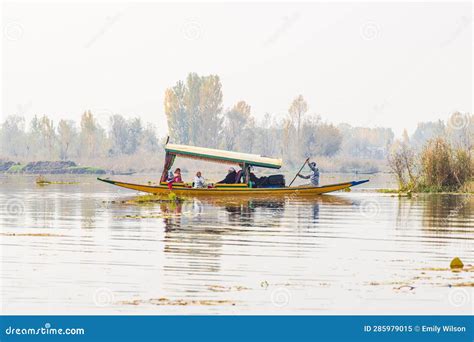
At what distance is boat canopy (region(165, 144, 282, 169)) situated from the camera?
1527 inches

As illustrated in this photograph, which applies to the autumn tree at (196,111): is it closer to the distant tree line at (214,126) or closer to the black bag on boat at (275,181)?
the distant tree line at (214,126)

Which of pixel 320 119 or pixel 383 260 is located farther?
pixel 320 119

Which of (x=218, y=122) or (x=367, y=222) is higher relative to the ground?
(x=218, y=122)

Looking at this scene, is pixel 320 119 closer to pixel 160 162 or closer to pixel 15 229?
pixel 160 162

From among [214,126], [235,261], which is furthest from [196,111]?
[235,261]

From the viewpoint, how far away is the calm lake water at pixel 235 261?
14304 millimetres

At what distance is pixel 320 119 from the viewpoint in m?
122

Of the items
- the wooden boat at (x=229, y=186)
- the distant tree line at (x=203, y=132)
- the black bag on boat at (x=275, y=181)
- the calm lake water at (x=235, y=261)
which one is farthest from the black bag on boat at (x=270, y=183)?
the distant tree line at (x=203, y=132)

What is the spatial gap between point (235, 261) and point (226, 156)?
21.3 meters

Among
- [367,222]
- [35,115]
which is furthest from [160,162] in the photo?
[367,222]

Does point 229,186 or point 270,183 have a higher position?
point 270,183

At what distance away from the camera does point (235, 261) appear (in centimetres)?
1811

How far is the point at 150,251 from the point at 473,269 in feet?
22.1

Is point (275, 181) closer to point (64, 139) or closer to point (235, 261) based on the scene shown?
point (235, 261)
